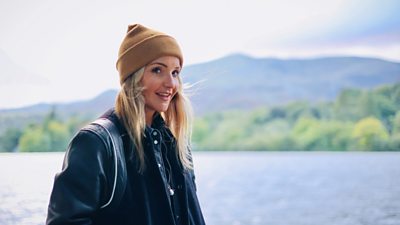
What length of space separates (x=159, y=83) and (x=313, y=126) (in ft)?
116

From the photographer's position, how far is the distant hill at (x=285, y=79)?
38062 mm

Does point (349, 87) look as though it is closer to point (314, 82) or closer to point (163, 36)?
point (314, 82)

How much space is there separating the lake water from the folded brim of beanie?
26.8ft

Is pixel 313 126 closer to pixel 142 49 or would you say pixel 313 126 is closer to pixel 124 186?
pixel 142 49

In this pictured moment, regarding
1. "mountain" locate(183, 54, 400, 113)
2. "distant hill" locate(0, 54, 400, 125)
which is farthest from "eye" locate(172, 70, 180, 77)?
"mountain" locate(183, 54, 400, 113)

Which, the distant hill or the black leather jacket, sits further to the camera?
the distant hill

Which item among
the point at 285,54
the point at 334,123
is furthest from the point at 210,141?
the point at 285,54

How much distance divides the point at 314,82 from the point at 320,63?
12.1 ft

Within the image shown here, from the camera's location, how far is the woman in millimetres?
1136

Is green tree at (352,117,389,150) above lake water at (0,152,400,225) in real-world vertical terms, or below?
above

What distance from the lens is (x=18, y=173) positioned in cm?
1568

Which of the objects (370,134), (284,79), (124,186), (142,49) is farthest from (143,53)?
(284,79)

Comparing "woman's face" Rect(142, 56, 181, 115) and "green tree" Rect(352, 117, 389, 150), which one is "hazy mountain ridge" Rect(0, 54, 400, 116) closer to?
"green tree" Rect(352, 117, 389, 150)

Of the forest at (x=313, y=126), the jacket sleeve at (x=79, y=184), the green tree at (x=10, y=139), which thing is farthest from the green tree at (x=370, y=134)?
the jacket sleeve at (x=79, y=184)
